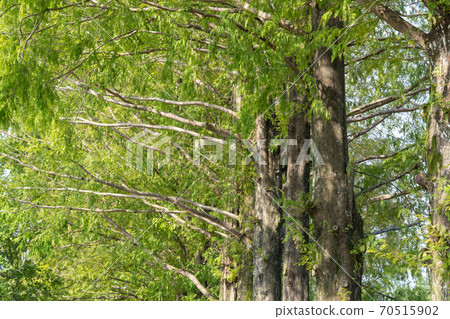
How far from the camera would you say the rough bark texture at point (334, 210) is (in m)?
6.20

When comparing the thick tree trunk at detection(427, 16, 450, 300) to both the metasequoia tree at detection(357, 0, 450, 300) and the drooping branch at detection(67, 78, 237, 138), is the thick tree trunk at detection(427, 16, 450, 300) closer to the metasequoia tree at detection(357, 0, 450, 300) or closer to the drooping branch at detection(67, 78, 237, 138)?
the metasequoia tree at detection(357, 0, 450, 300)

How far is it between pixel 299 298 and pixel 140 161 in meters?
4.70

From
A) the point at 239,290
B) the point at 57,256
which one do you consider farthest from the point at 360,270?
the point at 57,256

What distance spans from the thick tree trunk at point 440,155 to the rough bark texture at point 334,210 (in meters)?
1.37

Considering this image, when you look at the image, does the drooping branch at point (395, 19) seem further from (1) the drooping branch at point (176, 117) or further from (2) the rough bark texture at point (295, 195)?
(1) the drooping branch at point (176, 117)

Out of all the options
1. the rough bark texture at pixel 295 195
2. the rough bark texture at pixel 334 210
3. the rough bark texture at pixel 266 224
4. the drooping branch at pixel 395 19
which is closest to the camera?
the drooping branch at pixel 395 19

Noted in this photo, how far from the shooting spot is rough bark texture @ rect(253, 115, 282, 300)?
8.68 metres

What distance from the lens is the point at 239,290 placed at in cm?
970

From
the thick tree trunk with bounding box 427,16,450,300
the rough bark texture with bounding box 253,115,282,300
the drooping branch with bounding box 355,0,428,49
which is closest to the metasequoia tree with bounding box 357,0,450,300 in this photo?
the thick tree trunk with bounding box 427,16,450,300

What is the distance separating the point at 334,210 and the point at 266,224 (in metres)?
2.62

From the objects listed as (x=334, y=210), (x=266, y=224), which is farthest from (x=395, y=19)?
(x=266, y=224)

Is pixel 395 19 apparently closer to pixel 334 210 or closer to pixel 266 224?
pixel 334 210

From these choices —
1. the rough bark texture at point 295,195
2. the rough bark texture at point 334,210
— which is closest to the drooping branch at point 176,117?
the rough bark texture at point 295,195
